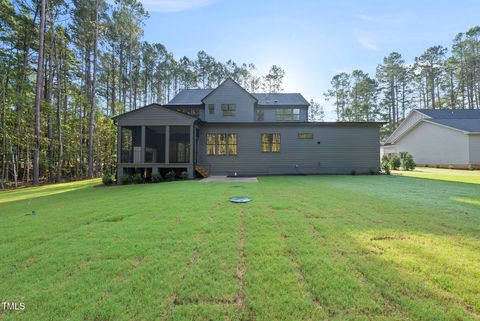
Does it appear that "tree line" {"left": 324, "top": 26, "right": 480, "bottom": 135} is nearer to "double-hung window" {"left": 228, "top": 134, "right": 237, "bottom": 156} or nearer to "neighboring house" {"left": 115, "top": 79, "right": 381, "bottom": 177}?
"neighboring house" {"left": 115, "top": 79, "right": 381, "bottom": 177}

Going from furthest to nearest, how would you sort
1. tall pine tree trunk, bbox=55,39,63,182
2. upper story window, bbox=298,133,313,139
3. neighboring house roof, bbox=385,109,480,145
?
neighboring house roof, bbox=385,109,480,145
tall pine tree trunk, bbox=55,39,63,182
upper story window, bbox=298,133,313,139

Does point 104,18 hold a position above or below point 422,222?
above

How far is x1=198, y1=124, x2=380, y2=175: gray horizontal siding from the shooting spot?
47.2 ft

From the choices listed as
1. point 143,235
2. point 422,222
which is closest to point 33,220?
point 143,235

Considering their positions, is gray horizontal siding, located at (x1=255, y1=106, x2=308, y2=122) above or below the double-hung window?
above

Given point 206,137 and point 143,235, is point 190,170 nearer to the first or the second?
point 206,137

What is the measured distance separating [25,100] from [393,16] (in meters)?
23.3

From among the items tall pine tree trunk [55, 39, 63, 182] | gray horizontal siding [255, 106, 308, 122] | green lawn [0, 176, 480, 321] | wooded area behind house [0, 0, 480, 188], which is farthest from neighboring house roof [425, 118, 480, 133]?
tall pine tree trunk [55, 39, 63, 182]

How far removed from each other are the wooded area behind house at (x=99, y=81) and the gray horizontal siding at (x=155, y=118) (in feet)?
19.1

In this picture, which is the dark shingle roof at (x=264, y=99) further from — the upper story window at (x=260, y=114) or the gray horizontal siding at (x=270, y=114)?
the upper story window at (x=260, y=114)

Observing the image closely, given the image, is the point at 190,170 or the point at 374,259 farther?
the point at 190,170

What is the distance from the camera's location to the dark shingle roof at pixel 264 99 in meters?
18.6

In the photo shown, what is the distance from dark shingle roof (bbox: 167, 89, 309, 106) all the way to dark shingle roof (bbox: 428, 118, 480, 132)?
15868 mm

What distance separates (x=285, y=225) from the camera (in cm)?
376
